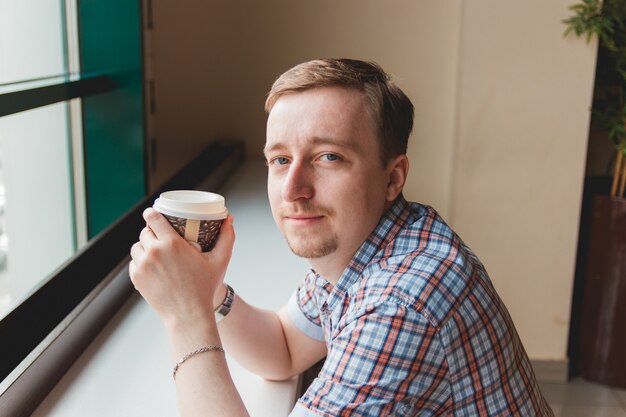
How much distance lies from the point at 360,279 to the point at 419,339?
8.8 inches

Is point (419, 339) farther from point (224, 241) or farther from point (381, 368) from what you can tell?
point (224, 241)

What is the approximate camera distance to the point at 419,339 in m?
1.03

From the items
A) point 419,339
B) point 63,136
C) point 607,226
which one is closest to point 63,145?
point 63,136

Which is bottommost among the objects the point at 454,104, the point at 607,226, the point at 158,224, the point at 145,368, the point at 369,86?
the point at 607,226

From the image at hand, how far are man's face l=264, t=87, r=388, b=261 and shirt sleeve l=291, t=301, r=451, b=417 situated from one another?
0.22 m

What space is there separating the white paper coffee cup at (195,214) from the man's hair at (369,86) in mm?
247

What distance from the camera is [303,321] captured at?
1.54 m

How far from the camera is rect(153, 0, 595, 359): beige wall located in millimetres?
3293

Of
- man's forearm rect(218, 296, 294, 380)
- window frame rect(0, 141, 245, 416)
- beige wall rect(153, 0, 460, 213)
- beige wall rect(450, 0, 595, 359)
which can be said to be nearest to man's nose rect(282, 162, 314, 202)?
man's forearm rect(218, 296, 294, 380)

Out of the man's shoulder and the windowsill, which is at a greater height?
the man's shoulder

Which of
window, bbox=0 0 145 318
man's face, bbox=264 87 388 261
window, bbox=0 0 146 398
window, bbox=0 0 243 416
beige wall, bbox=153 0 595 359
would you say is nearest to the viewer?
man's face, bbox=264 87 388 261

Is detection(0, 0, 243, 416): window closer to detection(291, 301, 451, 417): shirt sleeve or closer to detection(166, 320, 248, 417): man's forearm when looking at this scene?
detection(166, 320, 248, 417): man's forearm

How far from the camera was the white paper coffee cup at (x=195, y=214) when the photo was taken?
1.13 metres

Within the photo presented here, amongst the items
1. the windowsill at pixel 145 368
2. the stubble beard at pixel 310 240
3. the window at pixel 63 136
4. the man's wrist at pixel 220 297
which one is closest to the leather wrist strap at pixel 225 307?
the man's wrist at pixel 220 297
